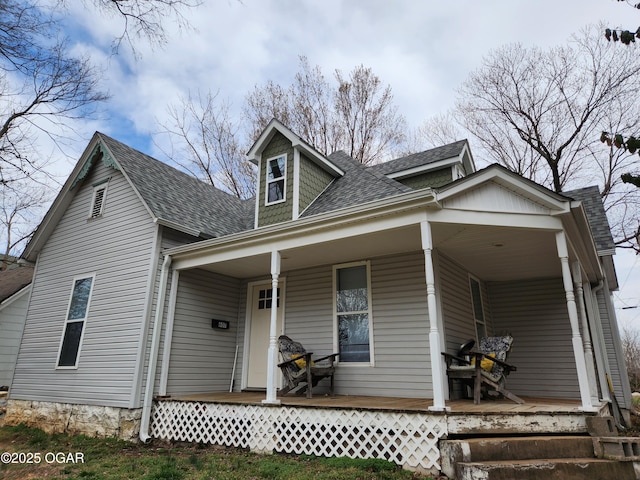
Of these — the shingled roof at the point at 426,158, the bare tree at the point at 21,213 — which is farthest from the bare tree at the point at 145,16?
the bare tree at the point at 21,213

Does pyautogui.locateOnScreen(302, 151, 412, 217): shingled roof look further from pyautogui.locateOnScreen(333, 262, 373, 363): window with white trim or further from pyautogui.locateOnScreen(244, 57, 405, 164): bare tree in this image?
pyautogui.locateOnScreen(244, 57, 405, 164): bare tree

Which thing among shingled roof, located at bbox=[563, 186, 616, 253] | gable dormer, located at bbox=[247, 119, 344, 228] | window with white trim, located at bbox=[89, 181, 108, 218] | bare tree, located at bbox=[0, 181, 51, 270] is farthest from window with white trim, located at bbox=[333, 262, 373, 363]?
bare tree, located at bbox=[0, 181, 51, 270]

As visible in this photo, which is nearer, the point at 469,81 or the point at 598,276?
the point at 598,276

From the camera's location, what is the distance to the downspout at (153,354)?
6547 mm

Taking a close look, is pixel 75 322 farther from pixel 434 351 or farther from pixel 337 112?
pixel 337 112

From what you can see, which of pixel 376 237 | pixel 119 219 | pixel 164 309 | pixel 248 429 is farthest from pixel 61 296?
pixel 376 237

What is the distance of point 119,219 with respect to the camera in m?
A: 8.27

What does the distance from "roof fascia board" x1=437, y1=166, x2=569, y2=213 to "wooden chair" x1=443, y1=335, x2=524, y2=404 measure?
200 cm

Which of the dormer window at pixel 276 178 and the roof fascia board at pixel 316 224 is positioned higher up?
the dormer window at pixel 276 178

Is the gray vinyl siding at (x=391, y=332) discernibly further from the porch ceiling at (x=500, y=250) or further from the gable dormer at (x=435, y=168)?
the gable dormer at (x=435, y=168)

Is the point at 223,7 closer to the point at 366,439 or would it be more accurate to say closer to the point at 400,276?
the point at 400,276

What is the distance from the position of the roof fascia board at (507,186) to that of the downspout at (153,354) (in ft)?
16.7

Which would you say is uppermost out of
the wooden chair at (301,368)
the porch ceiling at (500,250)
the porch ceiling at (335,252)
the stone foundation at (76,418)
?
the porch ceiling at (335,252)

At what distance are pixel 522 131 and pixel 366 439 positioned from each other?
14.8 m
